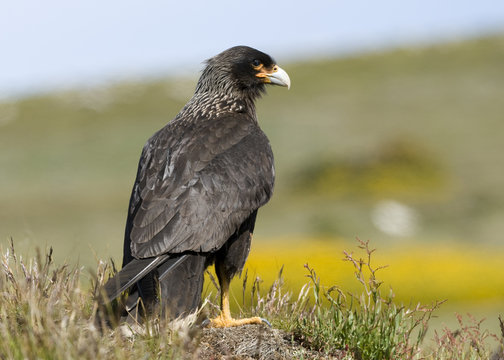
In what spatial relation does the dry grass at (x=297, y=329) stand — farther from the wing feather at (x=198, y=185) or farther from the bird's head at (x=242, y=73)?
the bird's head at (x=242, y=73)

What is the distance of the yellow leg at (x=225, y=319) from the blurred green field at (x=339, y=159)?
827cm

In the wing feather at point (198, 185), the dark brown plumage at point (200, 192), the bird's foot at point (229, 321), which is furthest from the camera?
the bird's foot at point (229, 321)

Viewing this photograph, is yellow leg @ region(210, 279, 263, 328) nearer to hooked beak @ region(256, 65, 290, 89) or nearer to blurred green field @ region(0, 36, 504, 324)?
hooked beak @ region(256, 65, 290, 89)

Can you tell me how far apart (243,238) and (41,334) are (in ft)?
7.62

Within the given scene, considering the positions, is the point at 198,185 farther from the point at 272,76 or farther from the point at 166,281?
the point at 272,76

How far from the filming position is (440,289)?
14.9m

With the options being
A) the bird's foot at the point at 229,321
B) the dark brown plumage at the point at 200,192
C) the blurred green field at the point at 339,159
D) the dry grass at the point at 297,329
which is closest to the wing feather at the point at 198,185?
the dark brown plumage at the point at 200,192

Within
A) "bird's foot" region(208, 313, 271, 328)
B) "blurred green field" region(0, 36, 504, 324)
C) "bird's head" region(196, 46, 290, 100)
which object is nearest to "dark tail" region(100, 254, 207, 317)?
"bird's foot" region(208, 313, 271, 328)

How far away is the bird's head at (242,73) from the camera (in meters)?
7.03

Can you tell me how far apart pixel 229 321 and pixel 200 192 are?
1.00m

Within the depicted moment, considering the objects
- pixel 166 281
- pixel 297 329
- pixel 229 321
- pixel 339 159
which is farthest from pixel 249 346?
pixel 339 159

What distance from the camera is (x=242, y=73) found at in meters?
7.05

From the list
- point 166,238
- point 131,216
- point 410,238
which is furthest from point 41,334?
point 410,238

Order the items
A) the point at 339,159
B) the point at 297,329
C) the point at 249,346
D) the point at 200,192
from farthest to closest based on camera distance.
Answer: the point at 339,159
the point at 200,192
the point at 297,329
the point at 249,346
